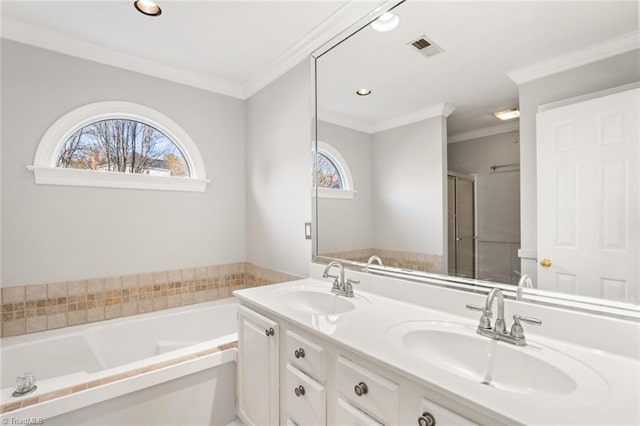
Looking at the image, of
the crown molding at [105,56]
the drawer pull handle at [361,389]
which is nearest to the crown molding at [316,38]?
the crown molding at [105,56]

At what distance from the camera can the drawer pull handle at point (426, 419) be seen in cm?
85

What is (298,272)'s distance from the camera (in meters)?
2.35

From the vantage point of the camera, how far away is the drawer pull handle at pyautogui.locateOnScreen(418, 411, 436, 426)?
85 centimetres

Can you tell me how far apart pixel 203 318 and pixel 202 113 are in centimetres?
179

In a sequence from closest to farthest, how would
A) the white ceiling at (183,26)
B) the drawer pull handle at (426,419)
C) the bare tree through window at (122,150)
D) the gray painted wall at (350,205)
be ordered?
the drawer pull handle at (426,419) → the white ceiling at (183,26) → the gray painted wall at (350,205) → the bare tree through window at (122,150)

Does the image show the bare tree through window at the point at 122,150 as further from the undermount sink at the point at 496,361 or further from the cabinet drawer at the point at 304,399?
the undermount sink at the point at 496,361

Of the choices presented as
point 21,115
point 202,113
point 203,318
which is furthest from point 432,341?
point 21,115

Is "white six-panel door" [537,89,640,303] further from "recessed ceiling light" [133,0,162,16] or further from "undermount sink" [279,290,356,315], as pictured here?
"recessed ceiling light" [133,0,162,16]

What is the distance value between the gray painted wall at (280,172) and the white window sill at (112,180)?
526 mm

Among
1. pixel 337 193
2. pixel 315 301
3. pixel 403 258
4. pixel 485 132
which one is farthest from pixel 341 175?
pixel 485 132

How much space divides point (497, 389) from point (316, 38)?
2.16 meters

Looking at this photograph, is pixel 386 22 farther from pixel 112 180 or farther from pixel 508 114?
pixel 112 180

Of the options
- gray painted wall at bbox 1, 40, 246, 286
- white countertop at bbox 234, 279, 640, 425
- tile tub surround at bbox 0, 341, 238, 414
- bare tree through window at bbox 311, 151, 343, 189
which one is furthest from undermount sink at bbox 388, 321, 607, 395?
gray painted wall at bbox 1, 40, 246, 286

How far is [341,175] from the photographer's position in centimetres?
208
